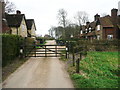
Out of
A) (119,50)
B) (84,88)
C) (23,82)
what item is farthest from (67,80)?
(119,50)

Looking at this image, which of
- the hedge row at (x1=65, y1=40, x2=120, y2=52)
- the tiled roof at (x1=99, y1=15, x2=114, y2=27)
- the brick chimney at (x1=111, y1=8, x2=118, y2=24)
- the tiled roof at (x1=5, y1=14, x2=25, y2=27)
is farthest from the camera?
the tiled roof at (x1=99, y1=15, x2=114, y2=27)

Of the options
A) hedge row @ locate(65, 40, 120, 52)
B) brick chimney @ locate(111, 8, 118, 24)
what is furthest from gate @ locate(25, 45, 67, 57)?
brick chimney @ locate(111, 8, 118, 24)

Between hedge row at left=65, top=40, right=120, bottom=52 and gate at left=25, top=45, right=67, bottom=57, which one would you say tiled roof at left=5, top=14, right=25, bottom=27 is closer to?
gate at left=25, top=45, right=67, bottom=57

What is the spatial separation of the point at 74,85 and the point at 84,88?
0.62 metres

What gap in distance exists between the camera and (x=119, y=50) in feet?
74.6

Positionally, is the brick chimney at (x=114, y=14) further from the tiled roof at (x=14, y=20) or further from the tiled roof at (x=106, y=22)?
the tiled roof at (x=14, y=20)

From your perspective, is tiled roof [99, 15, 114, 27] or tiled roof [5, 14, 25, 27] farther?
tiled roof [99, 15, 114, 27]

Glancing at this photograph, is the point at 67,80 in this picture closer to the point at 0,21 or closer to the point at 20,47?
the point at 20,47

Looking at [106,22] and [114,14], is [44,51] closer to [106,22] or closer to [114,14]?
[106,22]

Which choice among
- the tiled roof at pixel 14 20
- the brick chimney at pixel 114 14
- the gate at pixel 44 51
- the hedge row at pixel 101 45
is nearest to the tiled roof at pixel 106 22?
the brick chimney at pixel 114 14

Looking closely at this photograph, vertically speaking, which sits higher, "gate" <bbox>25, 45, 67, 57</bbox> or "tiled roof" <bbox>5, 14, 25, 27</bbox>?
"tiled roof" <bbox>5, 14, 25, 27</bbox>

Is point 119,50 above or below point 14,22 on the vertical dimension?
below

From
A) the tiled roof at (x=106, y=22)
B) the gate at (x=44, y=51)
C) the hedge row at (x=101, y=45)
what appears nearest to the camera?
the gate at (x=44, y=51)

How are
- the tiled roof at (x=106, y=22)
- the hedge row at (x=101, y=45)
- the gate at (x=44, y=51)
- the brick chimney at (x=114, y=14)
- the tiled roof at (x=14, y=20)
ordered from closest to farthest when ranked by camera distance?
the gate at (x=44, y=51)
the hedge row at (x=101, y=45)
the tiled roof at (x=14, y=20)
the brick chimney at (x=114, y=14)
the tiled roof at (x=106, y=22)
